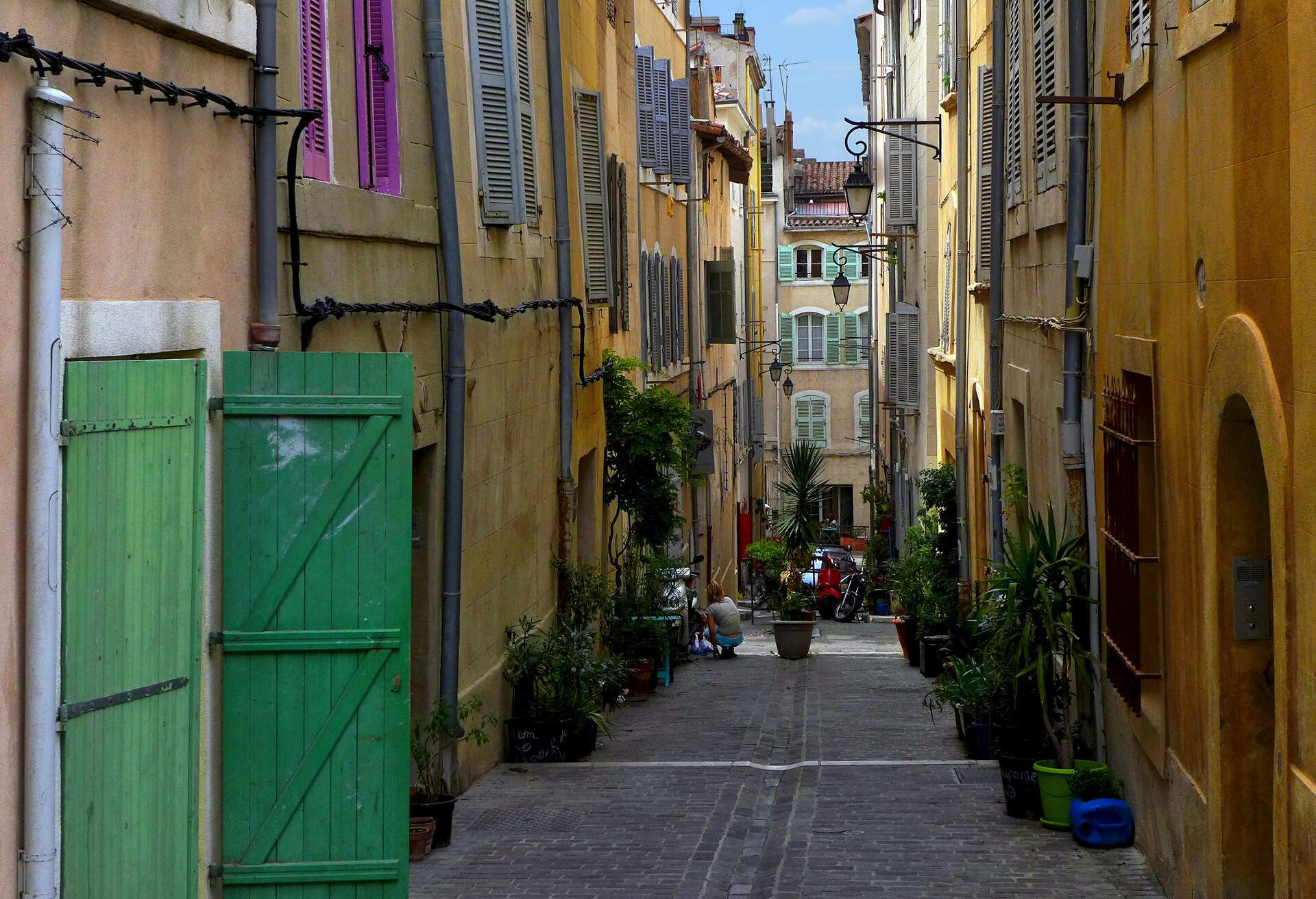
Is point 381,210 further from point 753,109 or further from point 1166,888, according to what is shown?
point 753,109

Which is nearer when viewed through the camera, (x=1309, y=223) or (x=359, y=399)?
(x=1309, y=223)

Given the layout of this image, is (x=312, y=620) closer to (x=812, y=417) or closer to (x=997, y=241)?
(x=997, y=241)

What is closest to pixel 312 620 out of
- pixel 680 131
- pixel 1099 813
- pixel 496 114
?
pixel 1099 813

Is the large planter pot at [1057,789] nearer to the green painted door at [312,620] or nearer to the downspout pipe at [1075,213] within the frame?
the downspout pipe at [1075,213]

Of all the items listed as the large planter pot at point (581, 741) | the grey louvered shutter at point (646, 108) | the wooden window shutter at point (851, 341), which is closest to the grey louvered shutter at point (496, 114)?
the large planter pot at point (581, 741)

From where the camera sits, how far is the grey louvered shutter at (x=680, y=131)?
22.8 metres

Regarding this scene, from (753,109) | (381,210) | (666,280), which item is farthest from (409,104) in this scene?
(753,109)

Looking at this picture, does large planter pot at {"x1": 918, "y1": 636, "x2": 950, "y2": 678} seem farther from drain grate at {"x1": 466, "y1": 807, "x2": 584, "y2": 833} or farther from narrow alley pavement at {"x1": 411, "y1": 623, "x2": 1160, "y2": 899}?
drain grate at {"x1": 466, "y1": 807, "x2": 584, "y2": 833}

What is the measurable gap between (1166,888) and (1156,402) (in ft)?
7.18

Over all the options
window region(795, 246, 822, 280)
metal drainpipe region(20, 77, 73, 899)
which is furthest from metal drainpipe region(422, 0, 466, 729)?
window region(795, 246, 822, 280)

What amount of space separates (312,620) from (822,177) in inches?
2035

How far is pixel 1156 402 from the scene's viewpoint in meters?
7.40

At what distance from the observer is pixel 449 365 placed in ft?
30.8

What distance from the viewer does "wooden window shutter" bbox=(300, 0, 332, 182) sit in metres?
7.04
